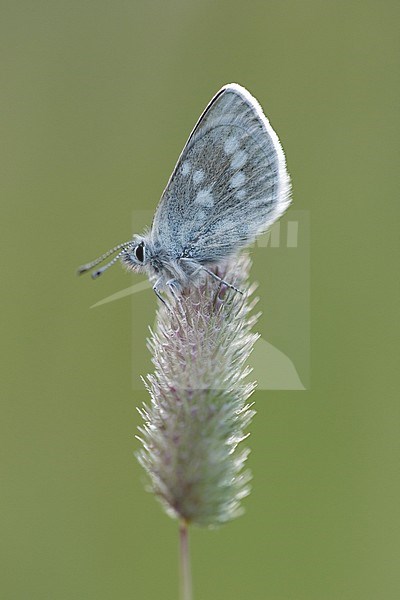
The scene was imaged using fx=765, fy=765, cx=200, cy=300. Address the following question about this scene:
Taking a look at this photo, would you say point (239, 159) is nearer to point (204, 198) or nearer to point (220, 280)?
point (204, 198)

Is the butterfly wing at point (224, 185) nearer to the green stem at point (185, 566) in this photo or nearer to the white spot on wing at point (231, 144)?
the white spot on wing at point (231, 144)

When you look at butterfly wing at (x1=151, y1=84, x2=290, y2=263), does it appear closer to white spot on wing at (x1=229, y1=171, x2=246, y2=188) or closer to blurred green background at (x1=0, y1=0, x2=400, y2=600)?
white spot on wing at (x1=229, y1=171, x2=246, y2=188)

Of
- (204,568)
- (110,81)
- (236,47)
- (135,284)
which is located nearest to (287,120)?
(236,47)

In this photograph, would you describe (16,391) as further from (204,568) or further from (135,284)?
(204,568)

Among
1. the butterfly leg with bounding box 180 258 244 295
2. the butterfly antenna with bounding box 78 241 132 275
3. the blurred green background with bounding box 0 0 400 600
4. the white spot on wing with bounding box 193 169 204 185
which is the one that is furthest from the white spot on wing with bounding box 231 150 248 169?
the blurred green background with bounding box 0 0 400 600

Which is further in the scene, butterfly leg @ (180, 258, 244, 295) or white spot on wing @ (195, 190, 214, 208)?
white spot on wing @ (195, 190, 214, 208)

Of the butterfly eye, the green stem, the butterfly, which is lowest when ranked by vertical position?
the green stem

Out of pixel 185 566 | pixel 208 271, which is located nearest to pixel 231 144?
pixel 208 271

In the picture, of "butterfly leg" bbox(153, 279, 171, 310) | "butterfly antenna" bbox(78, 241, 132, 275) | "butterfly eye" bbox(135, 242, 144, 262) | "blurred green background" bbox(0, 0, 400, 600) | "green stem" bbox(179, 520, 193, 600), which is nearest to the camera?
"green stem" bbox(179, 520, 193, 600)
